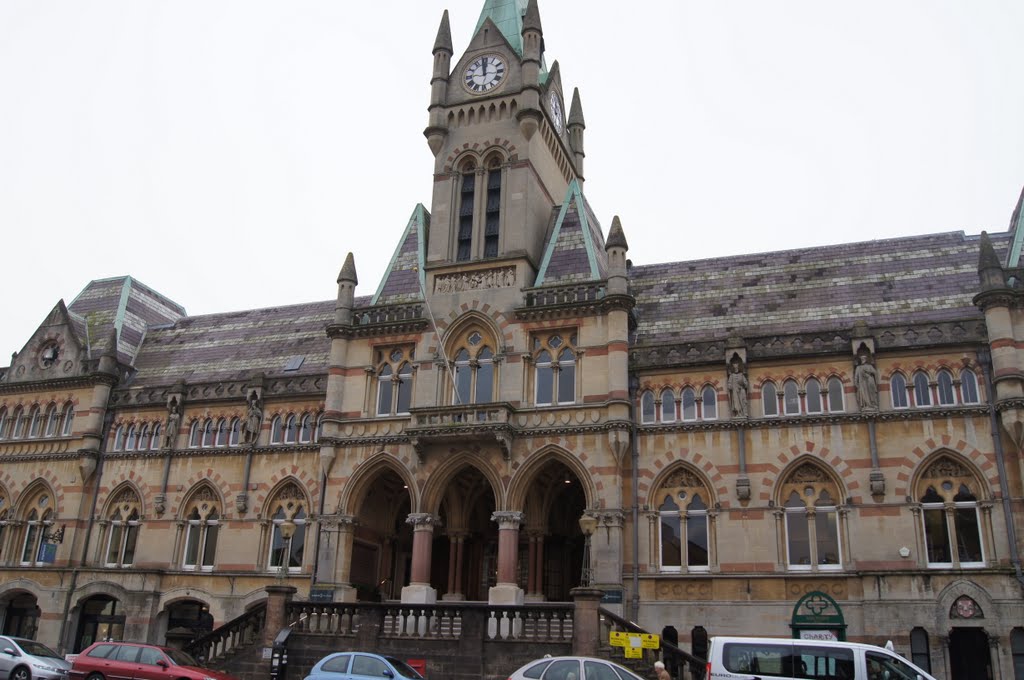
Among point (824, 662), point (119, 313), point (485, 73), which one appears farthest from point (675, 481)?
point (119, 313)

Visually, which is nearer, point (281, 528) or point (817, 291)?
point (817, 291)

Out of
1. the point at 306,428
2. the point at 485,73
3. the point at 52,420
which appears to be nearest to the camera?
the point at 306,428

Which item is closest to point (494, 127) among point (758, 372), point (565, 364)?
point (565, 364)

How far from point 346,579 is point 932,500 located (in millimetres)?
20255

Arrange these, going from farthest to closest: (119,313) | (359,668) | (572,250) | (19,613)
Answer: (119,313) < (19,613) < (572,250) < (359,668)

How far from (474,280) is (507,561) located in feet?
36.2

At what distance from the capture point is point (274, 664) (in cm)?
2578

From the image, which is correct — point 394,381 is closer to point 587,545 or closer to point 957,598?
point 587,545

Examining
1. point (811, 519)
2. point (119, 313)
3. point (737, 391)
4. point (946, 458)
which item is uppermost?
point (119, 313)

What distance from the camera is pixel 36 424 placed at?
138 ft

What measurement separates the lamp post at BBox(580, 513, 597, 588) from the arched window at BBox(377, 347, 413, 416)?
8.46m

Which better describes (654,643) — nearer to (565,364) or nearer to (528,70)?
(565,364)

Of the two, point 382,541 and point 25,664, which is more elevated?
point 382,541

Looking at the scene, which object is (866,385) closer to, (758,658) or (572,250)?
(572,250)
